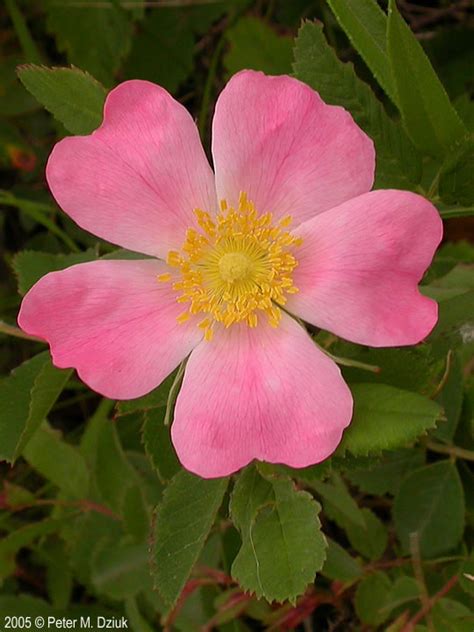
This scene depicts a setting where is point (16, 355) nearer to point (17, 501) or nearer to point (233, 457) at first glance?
point (17, 501)

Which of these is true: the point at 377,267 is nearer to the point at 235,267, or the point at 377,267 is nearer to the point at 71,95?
the point at 235,267

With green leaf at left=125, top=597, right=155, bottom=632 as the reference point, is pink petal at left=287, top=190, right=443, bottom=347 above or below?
above

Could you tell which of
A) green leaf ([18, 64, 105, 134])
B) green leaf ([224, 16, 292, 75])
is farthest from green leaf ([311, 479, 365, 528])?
green leaf ([224, 16, 292, 75])

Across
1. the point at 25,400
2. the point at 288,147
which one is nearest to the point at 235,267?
the point at 288,147

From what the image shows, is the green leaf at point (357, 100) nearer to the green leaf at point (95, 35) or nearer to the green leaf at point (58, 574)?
the green leaf at point (95, 35)

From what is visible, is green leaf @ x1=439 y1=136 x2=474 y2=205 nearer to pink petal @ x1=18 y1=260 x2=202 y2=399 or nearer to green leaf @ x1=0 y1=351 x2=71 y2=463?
pink petal @ x1=18 y1=260 x2=202 y2=399


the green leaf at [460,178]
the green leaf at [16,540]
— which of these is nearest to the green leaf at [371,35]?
the green leaf at [460,178]
